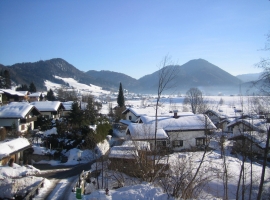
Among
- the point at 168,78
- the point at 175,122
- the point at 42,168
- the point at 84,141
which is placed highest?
the point at 168,78

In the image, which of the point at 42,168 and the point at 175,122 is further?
the point at 175,122

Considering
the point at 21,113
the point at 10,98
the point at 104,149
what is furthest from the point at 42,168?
the point at 10,98

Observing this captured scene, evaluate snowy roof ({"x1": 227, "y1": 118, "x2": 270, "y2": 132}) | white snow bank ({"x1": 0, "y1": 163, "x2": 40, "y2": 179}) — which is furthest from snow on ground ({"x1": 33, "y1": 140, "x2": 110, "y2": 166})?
snowy roof ({"x1": 227, "y1": 118, "x2": 270, "y2": 132})

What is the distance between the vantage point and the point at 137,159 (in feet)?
34.2

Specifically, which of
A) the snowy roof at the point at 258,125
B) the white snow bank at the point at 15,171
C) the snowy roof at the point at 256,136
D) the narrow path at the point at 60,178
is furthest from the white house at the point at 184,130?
the white snow bank at the point at 15,171

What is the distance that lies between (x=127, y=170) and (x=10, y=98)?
45.5 metres

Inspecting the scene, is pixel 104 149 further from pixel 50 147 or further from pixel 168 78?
pixel 168 78

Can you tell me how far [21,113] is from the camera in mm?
25953

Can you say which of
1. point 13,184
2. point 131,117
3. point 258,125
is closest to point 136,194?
point 13,184

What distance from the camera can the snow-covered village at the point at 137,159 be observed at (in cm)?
950

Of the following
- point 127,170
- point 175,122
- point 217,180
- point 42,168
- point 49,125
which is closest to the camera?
point 127,170

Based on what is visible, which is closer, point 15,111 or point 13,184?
point 13,184

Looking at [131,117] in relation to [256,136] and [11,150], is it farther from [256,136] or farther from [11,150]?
[256,136]

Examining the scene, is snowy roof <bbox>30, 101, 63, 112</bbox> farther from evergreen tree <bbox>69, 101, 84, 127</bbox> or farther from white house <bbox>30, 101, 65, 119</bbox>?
evergreen tree <bbox>69, 101, 84, 127</bbox>
